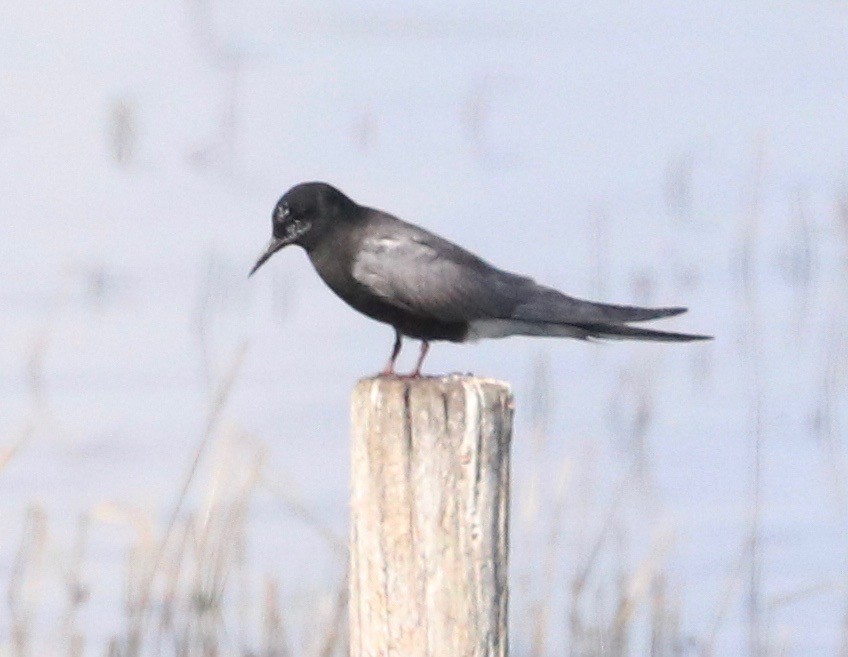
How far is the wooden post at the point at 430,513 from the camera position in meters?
4.30

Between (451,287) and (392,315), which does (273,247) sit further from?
(451,287)

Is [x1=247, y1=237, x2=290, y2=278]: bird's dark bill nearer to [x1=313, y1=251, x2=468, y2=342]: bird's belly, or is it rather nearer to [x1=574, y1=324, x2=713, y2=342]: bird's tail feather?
[x1=313, y1=251, x2=468, y2=342]: bird's belly

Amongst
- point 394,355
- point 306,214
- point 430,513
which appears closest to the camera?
point 430,513

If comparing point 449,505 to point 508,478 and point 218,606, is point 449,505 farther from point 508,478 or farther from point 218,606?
point 218,606

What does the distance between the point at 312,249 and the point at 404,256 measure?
1.64 feet

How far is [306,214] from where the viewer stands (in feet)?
21.6

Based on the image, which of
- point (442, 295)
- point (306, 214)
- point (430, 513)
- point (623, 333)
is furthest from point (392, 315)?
point (430, 513)

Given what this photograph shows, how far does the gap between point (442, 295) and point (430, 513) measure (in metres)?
1.90

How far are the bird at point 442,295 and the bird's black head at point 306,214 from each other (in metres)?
0.11

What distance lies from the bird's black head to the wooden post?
7.20 ft

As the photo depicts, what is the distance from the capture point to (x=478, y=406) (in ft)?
14.2

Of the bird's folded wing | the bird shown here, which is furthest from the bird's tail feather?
the bird's folded wing

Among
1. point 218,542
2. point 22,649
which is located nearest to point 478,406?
point 218,542

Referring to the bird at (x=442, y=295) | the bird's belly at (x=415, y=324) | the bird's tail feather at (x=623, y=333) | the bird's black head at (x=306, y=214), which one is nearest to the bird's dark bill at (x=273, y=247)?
the bird's black head at (x=306, y=214)
